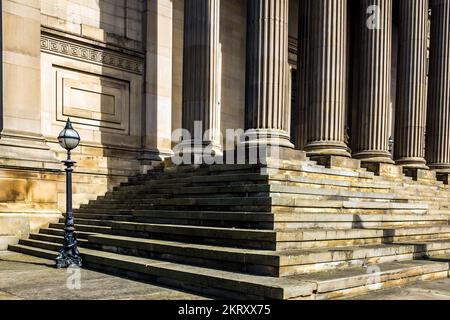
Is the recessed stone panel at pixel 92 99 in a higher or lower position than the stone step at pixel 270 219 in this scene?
higher

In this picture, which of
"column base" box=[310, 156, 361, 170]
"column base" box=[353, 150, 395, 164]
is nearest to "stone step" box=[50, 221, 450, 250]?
"column base" box=[310, 156, 361, 170]

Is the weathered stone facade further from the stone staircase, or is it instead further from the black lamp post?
the black lamp post

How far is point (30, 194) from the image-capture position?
13492 mm

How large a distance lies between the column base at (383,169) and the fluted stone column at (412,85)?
7.49ft

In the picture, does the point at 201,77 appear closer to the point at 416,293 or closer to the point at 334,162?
the point at 334,162

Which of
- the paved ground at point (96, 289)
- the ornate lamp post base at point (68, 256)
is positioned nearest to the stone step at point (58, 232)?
the ornate lamp post base at point (68, 256)

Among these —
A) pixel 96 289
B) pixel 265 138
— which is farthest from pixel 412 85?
pixel 96 289

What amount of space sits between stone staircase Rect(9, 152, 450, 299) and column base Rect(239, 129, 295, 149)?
68 cm

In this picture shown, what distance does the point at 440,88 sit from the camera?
63.7 feet

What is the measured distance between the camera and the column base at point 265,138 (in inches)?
481

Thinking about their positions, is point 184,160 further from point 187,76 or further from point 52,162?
point 52,162

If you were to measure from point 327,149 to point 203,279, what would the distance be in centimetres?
777

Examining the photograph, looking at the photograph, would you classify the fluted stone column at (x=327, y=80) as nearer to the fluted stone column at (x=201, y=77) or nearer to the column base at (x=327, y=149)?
the column base at (x=327, y=149)
